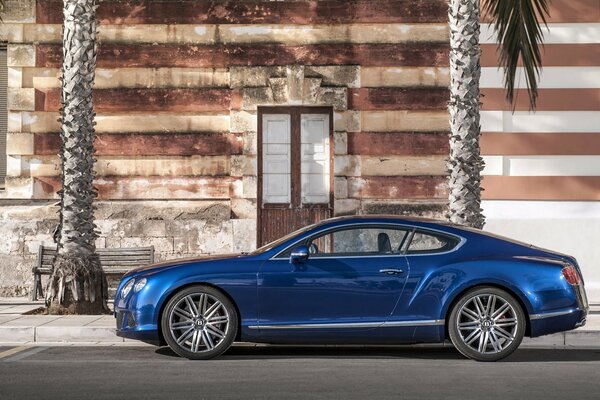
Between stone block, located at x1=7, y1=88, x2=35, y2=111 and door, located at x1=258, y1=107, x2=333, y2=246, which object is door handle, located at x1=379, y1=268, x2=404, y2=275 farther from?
stone block, located at x1=7, y1=88, x2=35, y2=111

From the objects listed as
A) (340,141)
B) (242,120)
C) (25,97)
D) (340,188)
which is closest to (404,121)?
(340,141)

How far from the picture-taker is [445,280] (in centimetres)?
1088

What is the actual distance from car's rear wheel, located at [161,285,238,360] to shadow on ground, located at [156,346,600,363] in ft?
0.74

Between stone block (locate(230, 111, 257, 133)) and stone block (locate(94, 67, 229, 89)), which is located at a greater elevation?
stone block (locate(94, 67, 229, 89))

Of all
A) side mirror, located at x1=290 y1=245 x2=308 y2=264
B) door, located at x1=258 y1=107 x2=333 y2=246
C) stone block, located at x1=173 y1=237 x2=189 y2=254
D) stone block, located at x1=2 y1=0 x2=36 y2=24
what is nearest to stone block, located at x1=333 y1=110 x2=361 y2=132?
door, located at x1=258 y1=107 x2=333 y2=246

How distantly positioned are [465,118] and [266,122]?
4879 millimetres

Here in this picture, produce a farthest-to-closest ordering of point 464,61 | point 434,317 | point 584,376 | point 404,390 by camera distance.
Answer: point 464,61, point 434,317, point 584,376, point 404,390

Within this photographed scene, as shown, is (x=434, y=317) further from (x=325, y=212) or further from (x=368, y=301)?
(x=325, y=212)

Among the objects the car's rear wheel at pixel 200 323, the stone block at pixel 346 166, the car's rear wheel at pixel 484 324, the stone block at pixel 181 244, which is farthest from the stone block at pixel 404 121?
the car's rear wheel at pixel 200 323

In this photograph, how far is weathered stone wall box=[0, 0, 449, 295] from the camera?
18.5 metres

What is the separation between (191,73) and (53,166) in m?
2.66

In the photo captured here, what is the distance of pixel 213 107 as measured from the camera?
1866cm

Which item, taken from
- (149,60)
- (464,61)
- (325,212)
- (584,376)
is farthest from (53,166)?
(584,376)

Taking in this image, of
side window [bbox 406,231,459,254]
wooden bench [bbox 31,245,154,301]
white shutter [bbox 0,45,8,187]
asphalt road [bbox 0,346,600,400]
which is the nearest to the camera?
asphalt road [bbox 0,346,600,400]
